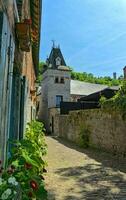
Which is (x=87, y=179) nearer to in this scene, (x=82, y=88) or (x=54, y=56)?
(x=82, y=88)

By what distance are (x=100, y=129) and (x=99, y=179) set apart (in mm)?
6824

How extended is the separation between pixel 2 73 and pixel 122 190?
13.6 feet

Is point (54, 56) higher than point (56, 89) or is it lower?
higher

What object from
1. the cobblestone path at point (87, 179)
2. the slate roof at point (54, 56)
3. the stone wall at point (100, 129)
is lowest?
the cobblestone path at point (87, 179)

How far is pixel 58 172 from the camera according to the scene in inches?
342

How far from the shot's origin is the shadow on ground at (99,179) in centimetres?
604

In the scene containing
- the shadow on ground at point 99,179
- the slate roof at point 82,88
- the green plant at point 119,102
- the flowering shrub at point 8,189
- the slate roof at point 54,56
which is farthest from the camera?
the slate roof at point 54,56

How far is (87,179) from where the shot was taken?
25.0ft

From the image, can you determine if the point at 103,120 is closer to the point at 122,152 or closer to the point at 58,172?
the point at 122,152

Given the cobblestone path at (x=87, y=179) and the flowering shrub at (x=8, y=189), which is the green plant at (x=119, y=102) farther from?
the flowering shrub at (x=8, y=189)

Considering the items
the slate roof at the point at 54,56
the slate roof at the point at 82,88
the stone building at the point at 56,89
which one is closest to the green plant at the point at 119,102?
the stone building at the point at 56,89

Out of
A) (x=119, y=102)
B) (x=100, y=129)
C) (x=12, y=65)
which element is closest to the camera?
(x=12, y=65)

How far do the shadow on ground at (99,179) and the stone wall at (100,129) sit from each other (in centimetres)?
141

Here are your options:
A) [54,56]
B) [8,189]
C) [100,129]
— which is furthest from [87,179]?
[54,56]
